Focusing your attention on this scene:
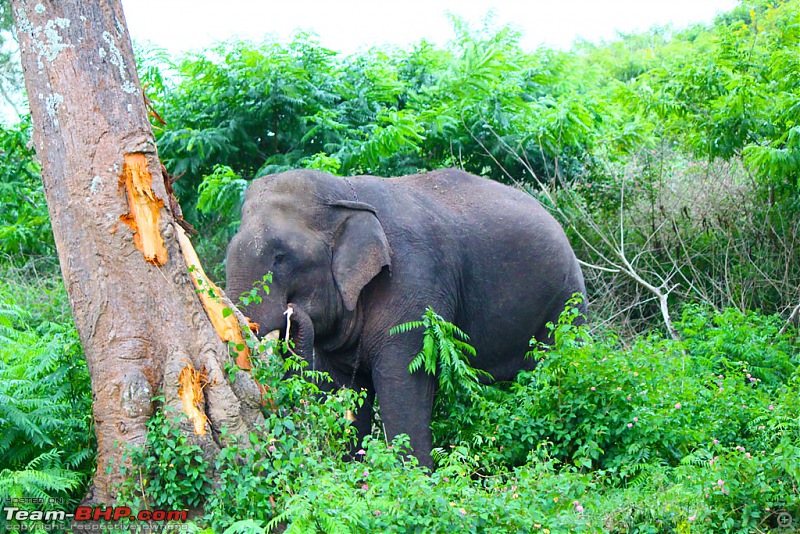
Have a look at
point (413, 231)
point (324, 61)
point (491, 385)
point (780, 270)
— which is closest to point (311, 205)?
point (413, 231)

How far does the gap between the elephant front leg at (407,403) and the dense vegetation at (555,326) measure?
0.64 ft

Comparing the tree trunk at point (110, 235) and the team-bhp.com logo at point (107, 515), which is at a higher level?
the tree trunk at point (110, 235)

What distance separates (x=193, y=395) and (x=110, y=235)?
1041mm

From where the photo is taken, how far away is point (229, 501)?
482 centimetres

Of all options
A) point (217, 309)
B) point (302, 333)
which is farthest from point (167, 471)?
point (302, 333)

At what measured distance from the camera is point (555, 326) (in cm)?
781

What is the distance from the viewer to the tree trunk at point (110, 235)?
5.12m

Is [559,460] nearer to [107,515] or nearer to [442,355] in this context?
[442,355]

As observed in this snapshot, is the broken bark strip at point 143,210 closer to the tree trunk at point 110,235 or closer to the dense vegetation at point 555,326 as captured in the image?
the tree trunk at point 110,235

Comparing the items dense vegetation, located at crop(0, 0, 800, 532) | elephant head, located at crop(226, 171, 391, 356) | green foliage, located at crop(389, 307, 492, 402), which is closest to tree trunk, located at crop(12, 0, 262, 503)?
dense vegetation, located at crop(0, 0, 800, 532)

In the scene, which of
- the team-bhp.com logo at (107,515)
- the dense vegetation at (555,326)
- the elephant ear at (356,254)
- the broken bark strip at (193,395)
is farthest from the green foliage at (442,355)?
the team-bhp.com logo at (107,515)

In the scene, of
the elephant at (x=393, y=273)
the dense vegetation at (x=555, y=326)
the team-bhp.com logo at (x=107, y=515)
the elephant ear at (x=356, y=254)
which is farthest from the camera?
the elephant ear at (x=356, y=254)

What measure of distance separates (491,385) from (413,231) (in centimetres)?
175

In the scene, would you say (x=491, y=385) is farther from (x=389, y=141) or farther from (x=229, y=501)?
(x=229, y=501)
